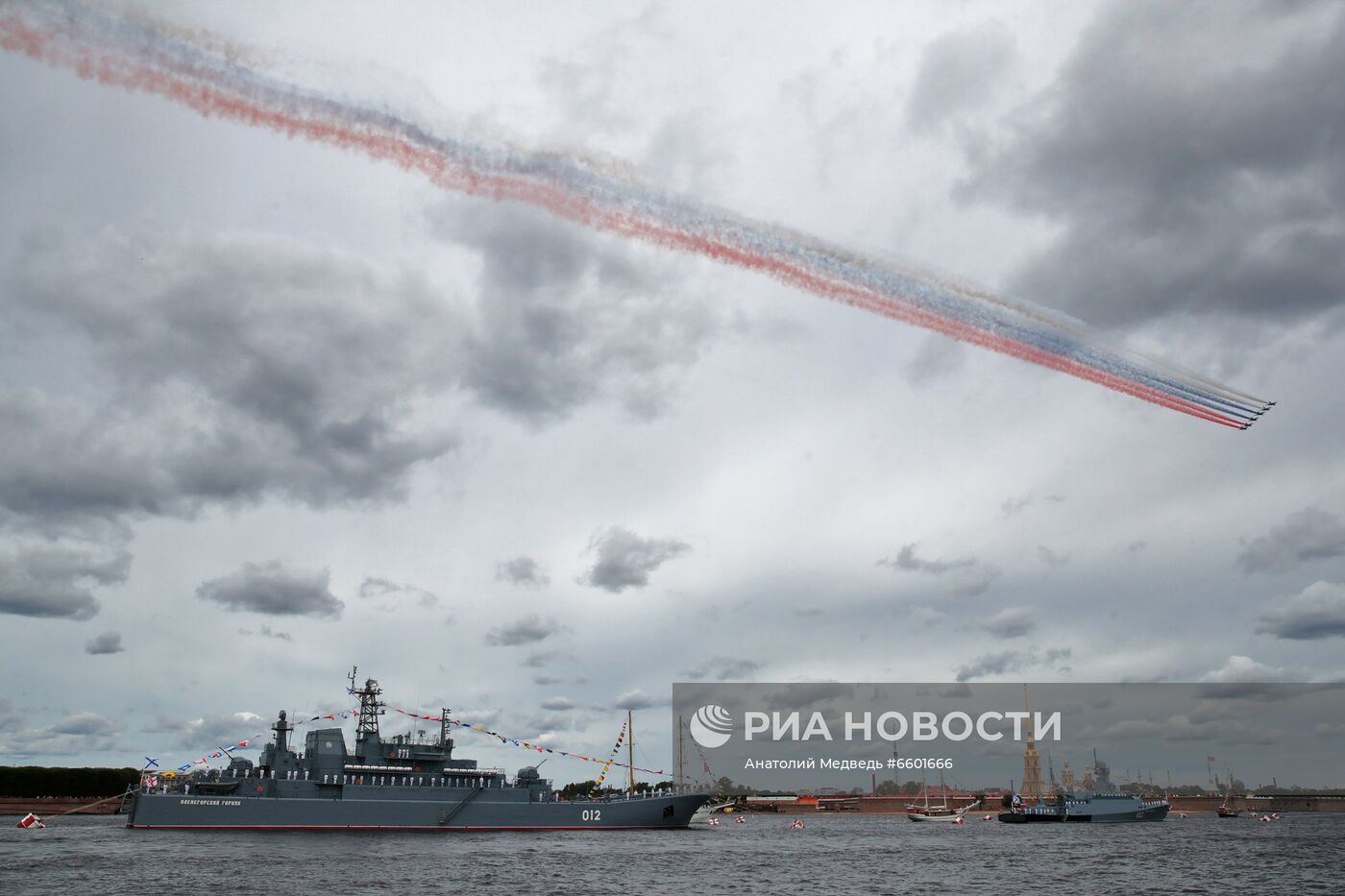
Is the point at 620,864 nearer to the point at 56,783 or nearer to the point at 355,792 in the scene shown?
the point at 355,792

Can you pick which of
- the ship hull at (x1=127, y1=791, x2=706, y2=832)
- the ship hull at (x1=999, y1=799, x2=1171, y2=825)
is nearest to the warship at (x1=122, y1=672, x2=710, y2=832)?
the ship hull at (x1=127, y1=791, x2=706, y2=832)

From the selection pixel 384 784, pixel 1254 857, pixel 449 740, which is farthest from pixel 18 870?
pixel 1254 857

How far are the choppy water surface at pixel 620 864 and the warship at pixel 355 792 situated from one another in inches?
79.7

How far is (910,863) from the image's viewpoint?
91.7 meters

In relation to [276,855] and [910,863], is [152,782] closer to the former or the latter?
[276,855]

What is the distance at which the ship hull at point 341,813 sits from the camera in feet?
356

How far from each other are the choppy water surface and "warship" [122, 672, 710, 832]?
2.02 m

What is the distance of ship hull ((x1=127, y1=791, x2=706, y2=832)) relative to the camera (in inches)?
4272

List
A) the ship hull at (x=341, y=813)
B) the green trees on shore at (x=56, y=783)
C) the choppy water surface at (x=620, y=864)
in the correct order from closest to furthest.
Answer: the choppy water surface at (x=620, y=864) < the ship hull at (x=341, y=813) < the green trees on shore at (x=56, y=783)

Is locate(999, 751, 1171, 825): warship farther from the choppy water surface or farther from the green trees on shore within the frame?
the green trees on shore

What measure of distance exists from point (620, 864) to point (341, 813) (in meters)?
42.3

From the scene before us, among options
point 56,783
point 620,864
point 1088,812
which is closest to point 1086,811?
point 1088,812

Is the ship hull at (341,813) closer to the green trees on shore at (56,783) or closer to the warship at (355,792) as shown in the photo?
the warship at (355,792)

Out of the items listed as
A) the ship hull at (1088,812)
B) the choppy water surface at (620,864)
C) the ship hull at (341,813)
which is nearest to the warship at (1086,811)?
the ship hull at (1088,812)
